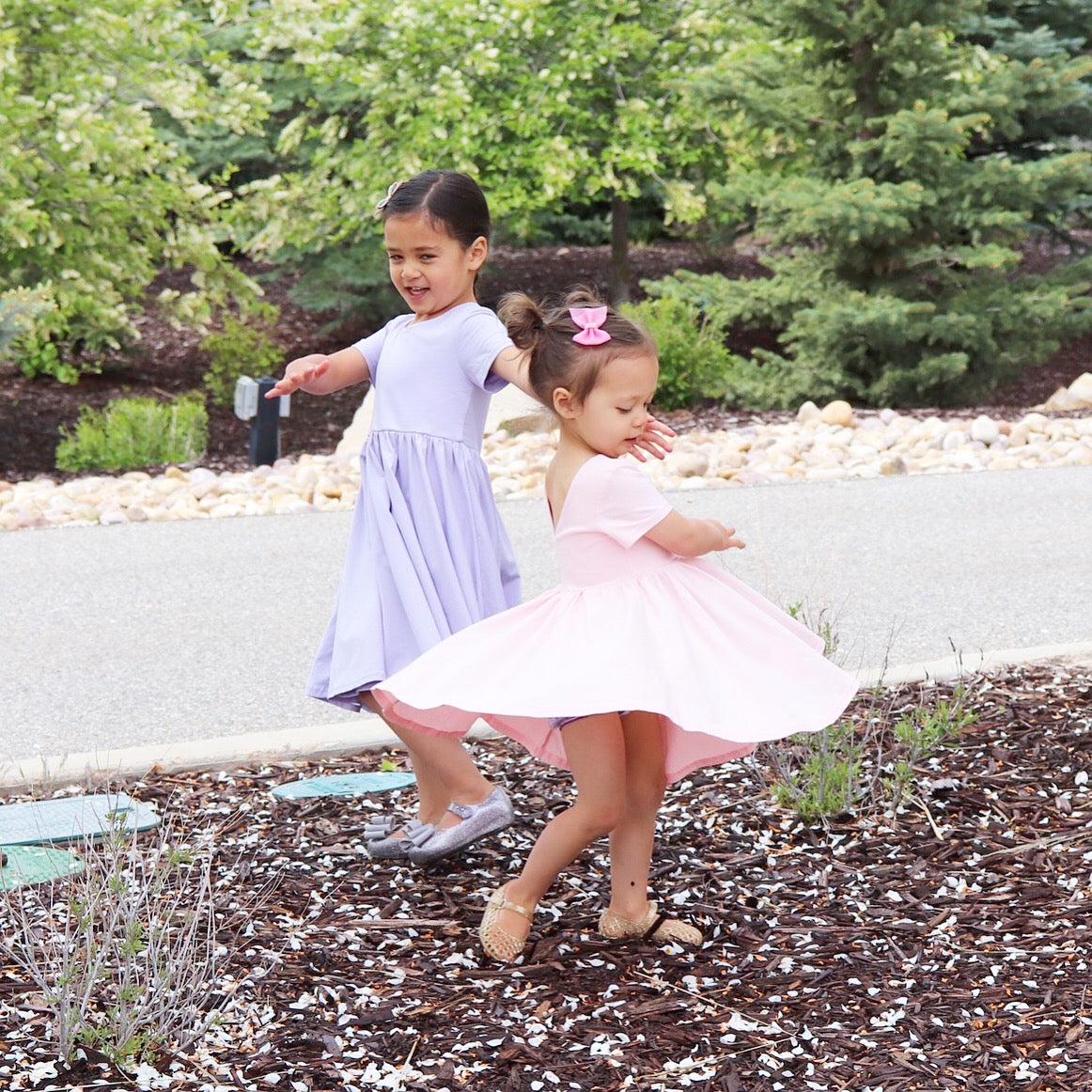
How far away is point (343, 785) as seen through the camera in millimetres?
3801

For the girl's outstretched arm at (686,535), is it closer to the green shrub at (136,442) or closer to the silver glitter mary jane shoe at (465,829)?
the silver glitter mary jane shoe at (465,829)

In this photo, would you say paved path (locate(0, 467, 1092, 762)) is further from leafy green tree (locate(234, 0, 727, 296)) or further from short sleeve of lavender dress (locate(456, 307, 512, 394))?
leafy green tree (locate(234, 0, 727, 296))

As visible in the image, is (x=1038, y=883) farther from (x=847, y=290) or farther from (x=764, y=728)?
(x=847, y=290)

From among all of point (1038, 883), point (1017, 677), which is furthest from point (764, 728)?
point (1017, 677)

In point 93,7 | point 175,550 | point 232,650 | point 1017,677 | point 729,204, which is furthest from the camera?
point 729,204

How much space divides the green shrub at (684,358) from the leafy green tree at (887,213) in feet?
0.63

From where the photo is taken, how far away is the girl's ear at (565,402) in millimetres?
2783

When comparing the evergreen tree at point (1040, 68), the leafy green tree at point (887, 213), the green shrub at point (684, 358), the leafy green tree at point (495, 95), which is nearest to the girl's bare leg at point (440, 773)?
the leafy green tree at point (887, 213)

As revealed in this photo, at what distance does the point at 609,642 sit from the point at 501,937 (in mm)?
644

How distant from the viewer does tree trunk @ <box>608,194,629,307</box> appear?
1683cm

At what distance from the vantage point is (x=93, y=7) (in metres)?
12.0

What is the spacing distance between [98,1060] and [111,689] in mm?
2879

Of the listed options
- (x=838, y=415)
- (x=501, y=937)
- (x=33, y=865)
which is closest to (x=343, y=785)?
(x=33, y=865)

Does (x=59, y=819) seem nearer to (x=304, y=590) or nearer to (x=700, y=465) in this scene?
(x=304, y=590)
